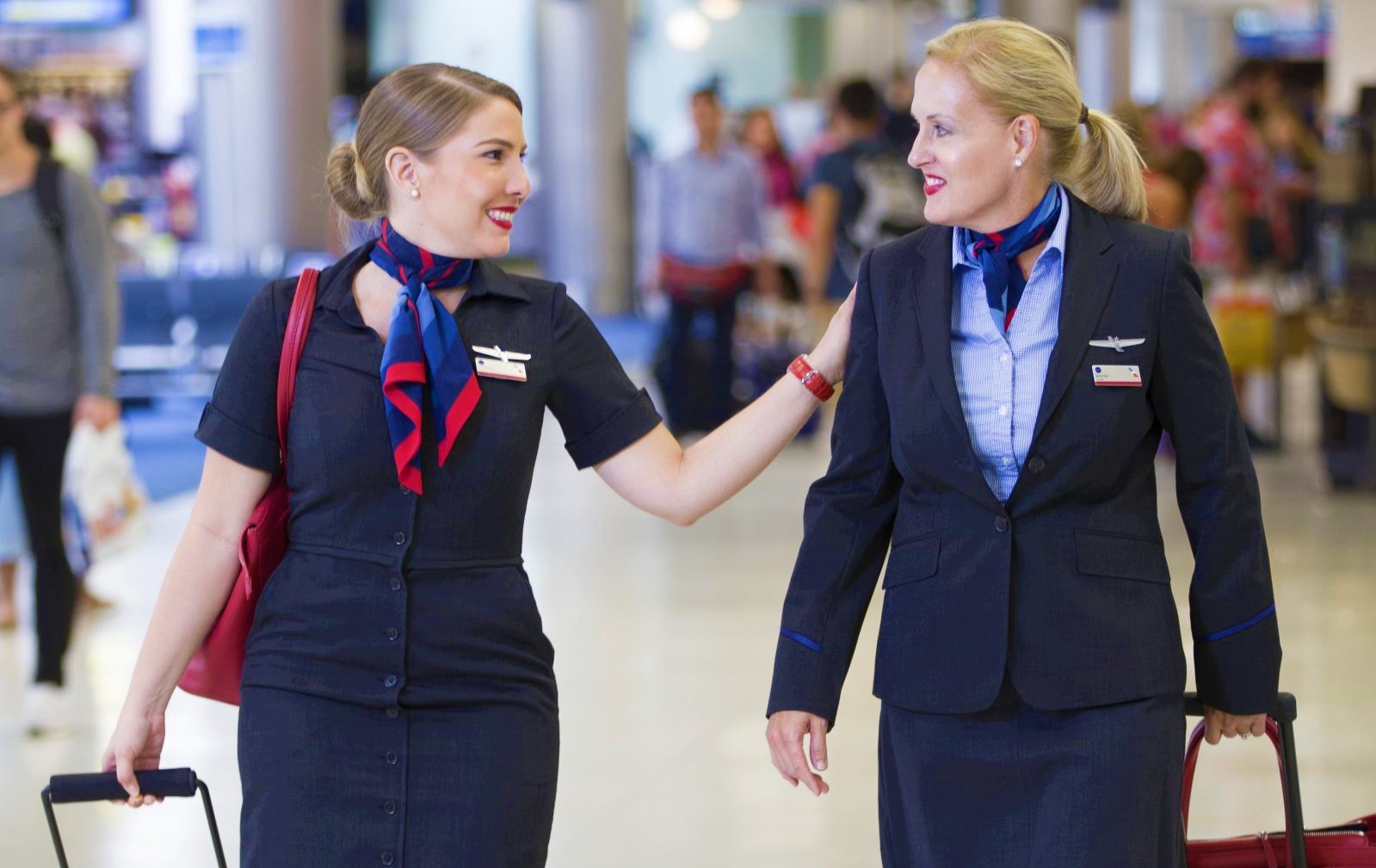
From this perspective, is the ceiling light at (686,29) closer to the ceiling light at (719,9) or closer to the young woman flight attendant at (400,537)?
the ceiling light at (719,9)

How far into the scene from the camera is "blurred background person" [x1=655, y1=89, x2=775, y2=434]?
10.5 metres

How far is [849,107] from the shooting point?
10164 mm

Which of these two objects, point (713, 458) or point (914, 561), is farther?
point (713, 458)

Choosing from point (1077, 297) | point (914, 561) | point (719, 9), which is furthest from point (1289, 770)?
point (719, 9)

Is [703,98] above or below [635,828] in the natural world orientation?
above

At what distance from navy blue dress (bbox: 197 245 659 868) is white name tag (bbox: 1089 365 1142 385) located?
763 millimetres

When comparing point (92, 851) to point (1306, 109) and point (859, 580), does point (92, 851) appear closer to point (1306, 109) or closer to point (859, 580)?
point (859, 580)

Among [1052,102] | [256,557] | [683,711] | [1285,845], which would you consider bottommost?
[683,711]

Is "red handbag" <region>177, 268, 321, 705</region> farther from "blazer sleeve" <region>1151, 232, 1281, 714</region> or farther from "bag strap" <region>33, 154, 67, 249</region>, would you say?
"bag strap" <region>33, 154, 67, 249</region>

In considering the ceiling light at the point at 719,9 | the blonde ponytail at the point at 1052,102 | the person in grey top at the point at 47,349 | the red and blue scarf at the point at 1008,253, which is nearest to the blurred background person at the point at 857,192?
the person in grey top at the point at 47,349

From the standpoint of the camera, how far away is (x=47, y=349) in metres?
5.41

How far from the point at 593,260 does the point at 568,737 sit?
15253 mm

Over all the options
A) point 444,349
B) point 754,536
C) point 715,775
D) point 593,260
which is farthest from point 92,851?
point 593,260

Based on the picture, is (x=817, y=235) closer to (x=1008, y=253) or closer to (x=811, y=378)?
(x=811, y=378)
